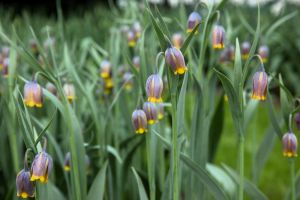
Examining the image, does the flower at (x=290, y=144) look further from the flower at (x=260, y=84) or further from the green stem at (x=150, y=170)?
the green stem at (x=150, y=170)

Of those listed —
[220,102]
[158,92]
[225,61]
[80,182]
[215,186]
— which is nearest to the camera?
[158,92]

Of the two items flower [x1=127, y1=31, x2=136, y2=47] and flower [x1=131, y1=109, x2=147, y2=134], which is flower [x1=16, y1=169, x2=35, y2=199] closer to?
flower [x1=131, y1=109, x2=147, y2=134]

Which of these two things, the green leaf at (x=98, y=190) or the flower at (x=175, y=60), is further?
the green leaf at (x=98, y=190)

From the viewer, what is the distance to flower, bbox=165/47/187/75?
1.60 metres

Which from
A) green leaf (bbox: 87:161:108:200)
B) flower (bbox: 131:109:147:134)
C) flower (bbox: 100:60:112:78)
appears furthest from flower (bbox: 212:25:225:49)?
flower (bbox: 100:60:112:78)

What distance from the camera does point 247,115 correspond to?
7.52ft

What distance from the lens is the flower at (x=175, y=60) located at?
5.24ft

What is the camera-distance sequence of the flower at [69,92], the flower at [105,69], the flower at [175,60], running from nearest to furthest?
the flower at [175,60], the flower at [69,92], the flower at [105,69]

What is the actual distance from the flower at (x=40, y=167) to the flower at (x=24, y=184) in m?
0.05

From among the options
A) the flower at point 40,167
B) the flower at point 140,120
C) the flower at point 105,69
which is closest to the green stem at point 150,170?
the flower at point 140,120

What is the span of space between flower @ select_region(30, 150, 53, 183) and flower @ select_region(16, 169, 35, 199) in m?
0.05

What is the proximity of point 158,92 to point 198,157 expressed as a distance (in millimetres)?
546

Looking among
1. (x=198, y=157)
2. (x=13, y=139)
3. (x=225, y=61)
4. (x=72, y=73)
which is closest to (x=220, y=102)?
(x=225, y=61)

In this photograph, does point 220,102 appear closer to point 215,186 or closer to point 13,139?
point 215,186
